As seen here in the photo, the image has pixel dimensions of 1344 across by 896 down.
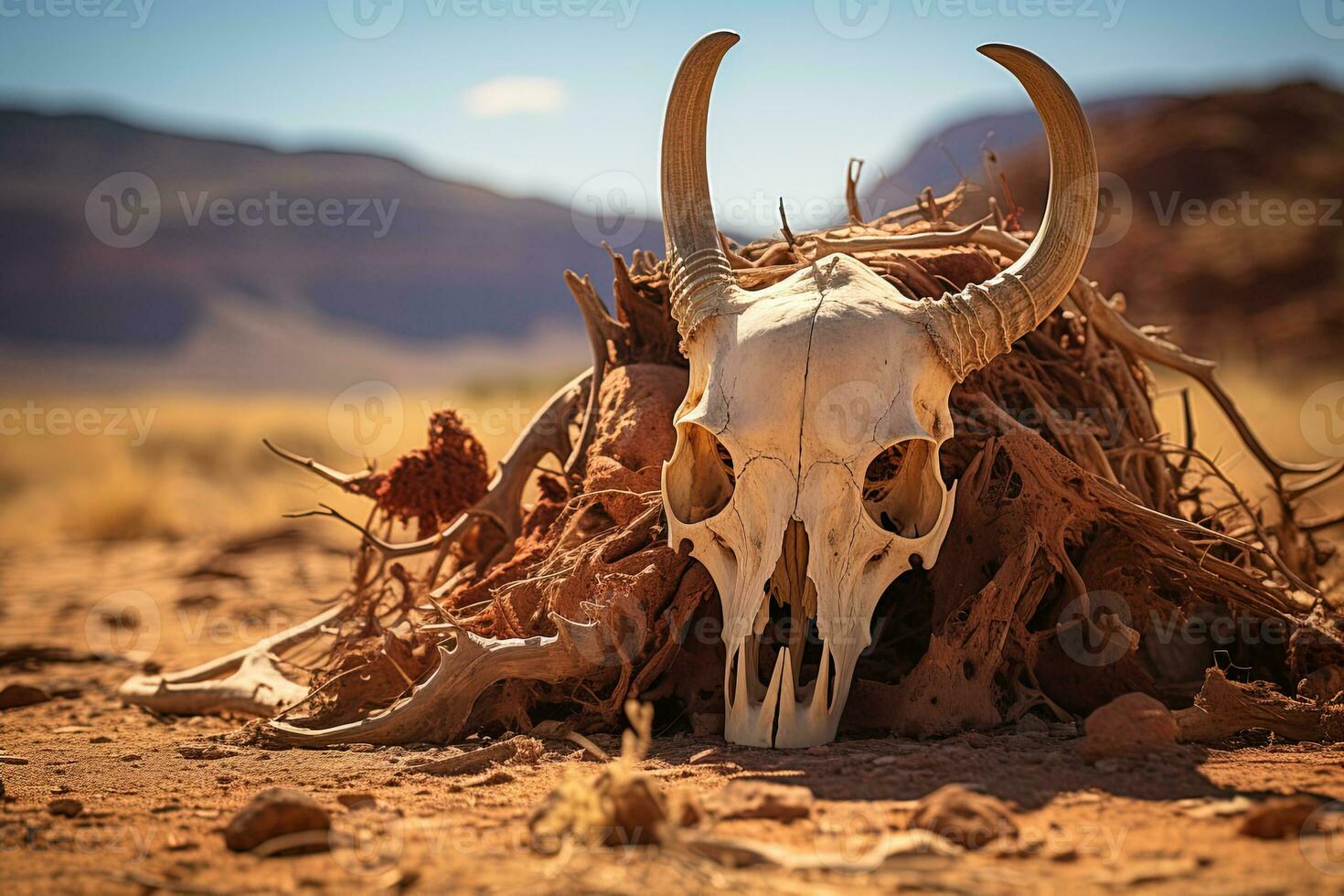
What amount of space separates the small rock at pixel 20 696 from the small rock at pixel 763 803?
182 inches

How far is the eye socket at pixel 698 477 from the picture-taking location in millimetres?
4371

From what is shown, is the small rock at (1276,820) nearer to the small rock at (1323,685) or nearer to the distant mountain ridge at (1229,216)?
the small rock at (1323,685)

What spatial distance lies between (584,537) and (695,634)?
67 centimetres

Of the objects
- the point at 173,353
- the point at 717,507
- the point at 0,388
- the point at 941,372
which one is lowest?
the point at 717,507

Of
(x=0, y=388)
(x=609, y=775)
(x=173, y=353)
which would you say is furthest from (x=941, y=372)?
(x=173, y=353)

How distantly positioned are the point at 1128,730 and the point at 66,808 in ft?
10.5

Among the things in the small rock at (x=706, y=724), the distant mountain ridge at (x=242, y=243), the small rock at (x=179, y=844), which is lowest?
the small rock at (x=179, y=844)

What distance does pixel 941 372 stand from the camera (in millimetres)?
4246

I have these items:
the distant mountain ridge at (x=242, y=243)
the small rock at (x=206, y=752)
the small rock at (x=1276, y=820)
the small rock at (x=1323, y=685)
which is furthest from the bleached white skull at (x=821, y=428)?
the distant mountain ridge at (x=242, y=243)

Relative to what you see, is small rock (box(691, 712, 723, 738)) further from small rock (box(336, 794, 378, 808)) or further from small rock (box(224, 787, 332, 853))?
small rock (box(224, 787, 332, 853))

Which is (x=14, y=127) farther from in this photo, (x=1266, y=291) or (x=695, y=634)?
(x=695, y=634)

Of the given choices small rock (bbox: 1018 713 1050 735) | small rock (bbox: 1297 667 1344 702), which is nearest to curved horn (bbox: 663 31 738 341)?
small rock (bbox: 1018 713 1050 735)

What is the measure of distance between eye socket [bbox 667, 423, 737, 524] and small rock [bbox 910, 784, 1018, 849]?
5.02 ft

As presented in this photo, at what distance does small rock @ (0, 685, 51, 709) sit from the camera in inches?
242
